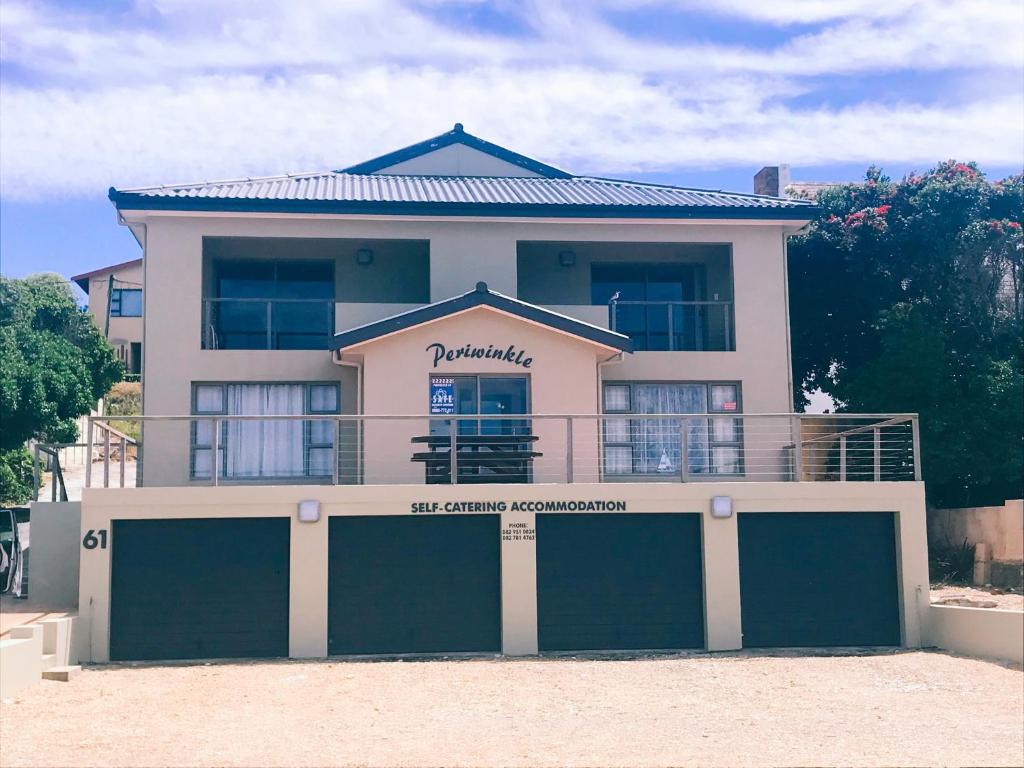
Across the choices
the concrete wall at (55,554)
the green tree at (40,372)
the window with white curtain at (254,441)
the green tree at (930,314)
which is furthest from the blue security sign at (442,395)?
the green tree at (40,372)

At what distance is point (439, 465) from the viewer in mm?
19125

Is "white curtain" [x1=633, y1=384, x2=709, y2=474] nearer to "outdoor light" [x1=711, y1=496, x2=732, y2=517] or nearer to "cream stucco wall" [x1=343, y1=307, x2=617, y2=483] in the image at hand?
"cream stucco wall" [x1=343, y1=307, x2=617, y2=483]

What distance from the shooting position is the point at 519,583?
17594mm

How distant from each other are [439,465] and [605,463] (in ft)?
13.2

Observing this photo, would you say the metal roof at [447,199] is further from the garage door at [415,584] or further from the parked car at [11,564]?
the garage door at [415,584]

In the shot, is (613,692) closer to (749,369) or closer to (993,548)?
(749,369)

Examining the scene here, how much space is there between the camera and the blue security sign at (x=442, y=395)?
20297 millimetres

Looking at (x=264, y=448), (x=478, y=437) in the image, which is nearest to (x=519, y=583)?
(x=478, y=437)

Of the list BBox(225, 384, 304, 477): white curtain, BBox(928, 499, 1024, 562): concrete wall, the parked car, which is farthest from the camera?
BBox(928, 499, 1024, 562): concrete wall

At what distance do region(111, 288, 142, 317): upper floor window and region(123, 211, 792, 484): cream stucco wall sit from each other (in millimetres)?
27782

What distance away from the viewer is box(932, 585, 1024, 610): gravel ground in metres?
20.2

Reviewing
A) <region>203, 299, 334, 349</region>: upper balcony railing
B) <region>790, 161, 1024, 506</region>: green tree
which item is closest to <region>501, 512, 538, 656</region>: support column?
<region>203, 299, 334, 349</region>: upper balcony railing

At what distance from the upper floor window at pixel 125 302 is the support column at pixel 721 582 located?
1398 inches

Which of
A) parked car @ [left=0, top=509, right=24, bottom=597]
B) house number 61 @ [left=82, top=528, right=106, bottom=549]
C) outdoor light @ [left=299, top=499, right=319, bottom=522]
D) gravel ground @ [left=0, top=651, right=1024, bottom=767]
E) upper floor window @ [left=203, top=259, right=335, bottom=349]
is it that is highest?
upper floor window @ [left=203, top=259, right=335, bottom=349]
